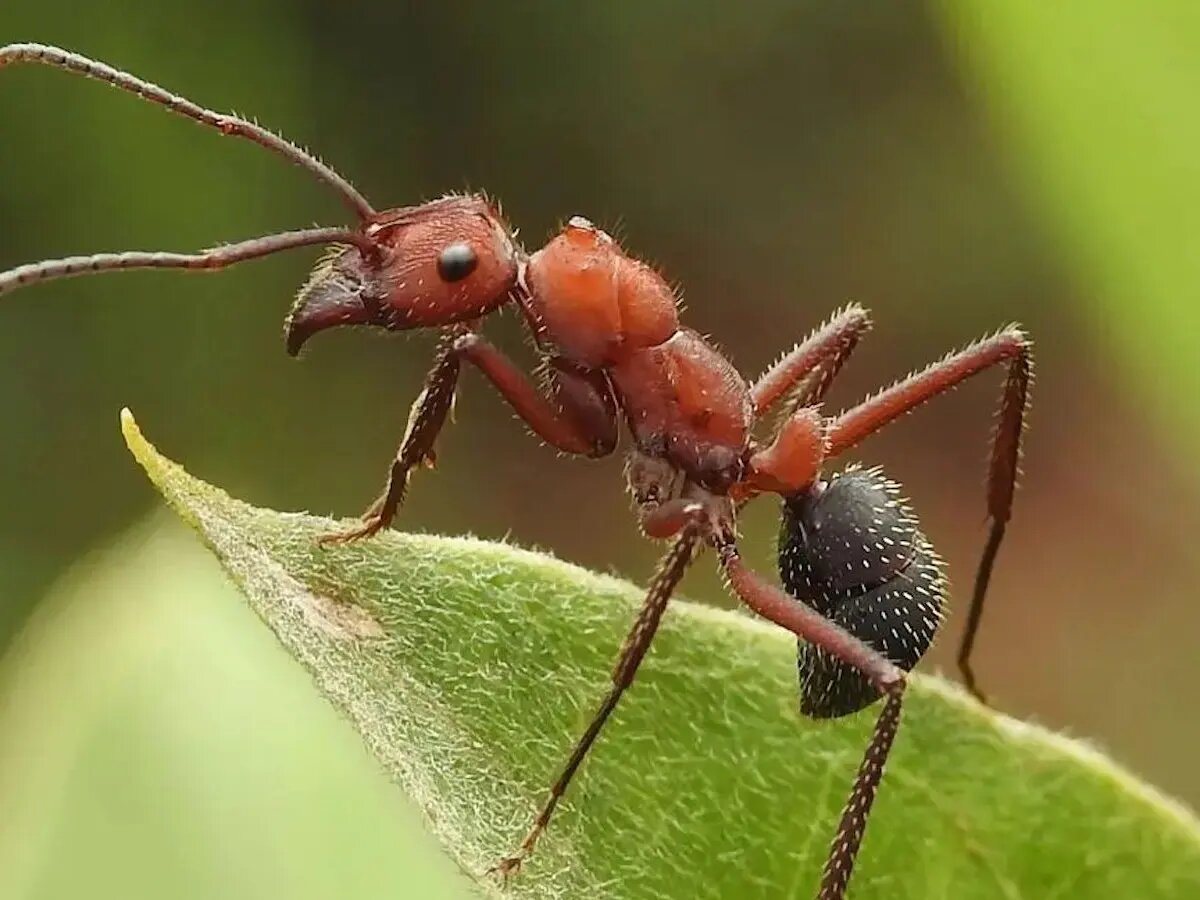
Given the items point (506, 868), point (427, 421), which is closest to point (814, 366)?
point (427, 421)

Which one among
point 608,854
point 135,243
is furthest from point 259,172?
point 608,854

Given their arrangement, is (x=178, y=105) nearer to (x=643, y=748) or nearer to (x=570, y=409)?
(x=570, y=409)

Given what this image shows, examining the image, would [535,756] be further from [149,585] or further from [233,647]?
[149,585]

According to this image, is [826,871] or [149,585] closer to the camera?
[826,871]

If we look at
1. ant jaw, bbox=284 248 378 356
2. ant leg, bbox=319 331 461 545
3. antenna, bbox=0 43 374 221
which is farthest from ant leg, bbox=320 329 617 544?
antenna, bbox=0 43 374 221

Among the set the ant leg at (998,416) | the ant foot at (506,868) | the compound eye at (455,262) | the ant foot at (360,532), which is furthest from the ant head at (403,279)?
the ant foot at (506,868)

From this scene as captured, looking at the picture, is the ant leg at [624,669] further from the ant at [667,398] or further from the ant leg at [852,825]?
Answer: the ant leg at [852,825]

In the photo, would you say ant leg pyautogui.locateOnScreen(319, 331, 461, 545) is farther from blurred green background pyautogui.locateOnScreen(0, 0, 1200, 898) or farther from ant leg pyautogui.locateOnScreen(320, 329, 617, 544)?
blurred green background pyautogui.locateOnScreen(0, 0, 1200, 898)
